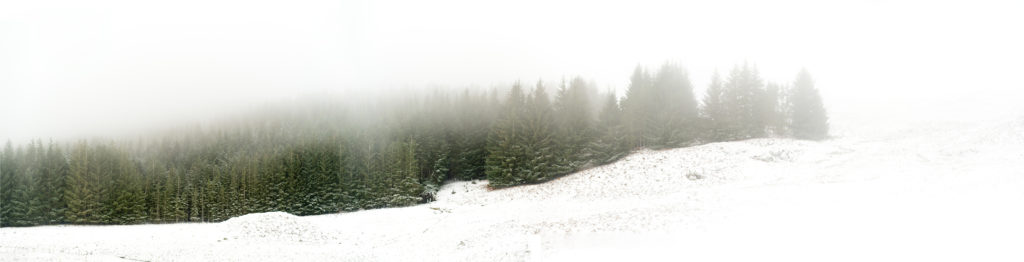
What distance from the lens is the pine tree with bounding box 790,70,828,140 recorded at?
51.5 meters

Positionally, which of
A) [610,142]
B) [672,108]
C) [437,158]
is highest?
[672,108]

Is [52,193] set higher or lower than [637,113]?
lower

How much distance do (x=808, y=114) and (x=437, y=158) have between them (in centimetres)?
4386

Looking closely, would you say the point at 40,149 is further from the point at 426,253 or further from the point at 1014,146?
the point at 1014,146

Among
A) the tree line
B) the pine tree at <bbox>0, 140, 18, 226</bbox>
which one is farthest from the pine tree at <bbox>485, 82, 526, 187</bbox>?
the pine tree at <bbox>0, 140, 18, 226</bbox>

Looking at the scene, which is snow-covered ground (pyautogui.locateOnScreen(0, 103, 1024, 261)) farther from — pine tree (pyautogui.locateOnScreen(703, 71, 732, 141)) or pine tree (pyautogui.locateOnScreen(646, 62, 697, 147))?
pine tree (pyautogui.locateOnScreen(646, 62, 697, 147))

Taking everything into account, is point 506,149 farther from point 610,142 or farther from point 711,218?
point 711,218

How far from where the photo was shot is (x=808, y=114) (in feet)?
171

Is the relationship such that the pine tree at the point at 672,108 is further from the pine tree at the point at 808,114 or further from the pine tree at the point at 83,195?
the pine tree at the point at 83,195

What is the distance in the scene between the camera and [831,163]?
1316 inches

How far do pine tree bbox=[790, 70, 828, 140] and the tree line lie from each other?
13 centimetres

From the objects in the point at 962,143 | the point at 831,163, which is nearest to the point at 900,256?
the point at 831,163

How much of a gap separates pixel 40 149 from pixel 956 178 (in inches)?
3769

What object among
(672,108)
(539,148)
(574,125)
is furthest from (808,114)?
(539,148)
